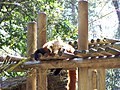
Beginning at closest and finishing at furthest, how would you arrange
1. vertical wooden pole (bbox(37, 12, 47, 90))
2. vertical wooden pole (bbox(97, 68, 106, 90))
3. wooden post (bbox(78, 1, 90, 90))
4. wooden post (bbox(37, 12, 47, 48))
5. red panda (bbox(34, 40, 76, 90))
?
wooden post (bbox(78, 1, 90, 90)), red panda (bbox(34, 40, 76, 90)), vertical wooden pole (bbox(37, 12, 47, 90)), wooden post (bbox(37, 12, 47, 48)), vertical wooden pole (bbox(97, 68, 106, 90))

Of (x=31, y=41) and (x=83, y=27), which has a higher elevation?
(x=83, y=27)

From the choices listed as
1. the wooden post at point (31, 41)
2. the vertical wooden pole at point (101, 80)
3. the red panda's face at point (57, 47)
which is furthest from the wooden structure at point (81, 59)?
the vertical wooden pole at point (101, 80)

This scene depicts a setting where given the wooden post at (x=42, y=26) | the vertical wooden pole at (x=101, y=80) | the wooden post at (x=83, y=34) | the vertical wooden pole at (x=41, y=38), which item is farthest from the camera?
the vertical wooden pole at (x=101, y=80)

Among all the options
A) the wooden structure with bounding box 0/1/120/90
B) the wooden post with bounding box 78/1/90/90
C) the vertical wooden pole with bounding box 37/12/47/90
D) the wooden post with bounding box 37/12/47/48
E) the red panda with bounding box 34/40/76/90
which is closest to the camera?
the wooden structure with bounding box 0/1/120/90

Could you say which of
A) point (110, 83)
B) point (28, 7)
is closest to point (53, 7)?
point (28, 7)

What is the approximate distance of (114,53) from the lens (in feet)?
7.09

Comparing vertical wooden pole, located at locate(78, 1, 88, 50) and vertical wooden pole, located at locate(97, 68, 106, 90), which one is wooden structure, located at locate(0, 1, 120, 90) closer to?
vertical wooden pole, located at locate(78, 1, 88, 50)

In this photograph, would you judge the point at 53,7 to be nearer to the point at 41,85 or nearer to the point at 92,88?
the point at 92,88

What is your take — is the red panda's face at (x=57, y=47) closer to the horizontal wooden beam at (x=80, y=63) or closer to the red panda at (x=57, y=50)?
the red panda at (x=57, y=50)

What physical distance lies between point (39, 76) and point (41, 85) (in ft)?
0.30

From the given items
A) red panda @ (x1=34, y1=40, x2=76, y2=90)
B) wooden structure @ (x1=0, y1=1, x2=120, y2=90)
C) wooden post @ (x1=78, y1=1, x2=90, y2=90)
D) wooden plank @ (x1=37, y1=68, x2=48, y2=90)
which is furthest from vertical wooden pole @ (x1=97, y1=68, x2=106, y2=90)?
wooden post @ (x1=78, y1=1, x2=90, y2=90)

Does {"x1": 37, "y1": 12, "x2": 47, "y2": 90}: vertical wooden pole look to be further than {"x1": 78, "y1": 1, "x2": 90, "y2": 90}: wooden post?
Yes

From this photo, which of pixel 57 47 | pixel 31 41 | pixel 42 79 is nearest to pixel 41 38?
pixel 31 41

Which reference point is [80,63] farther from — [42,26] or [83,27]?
[42,26]
